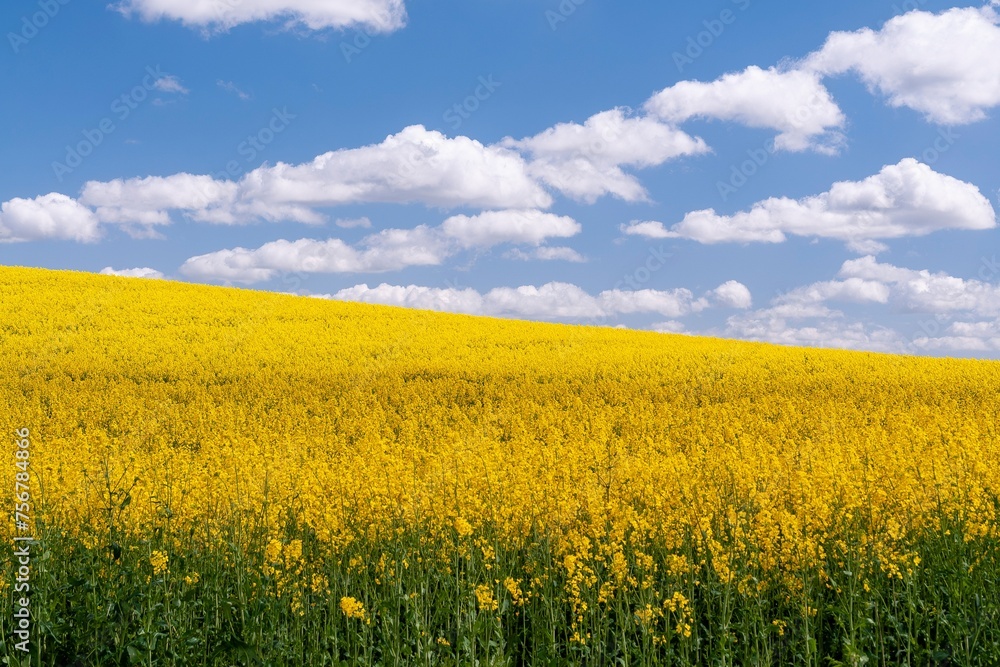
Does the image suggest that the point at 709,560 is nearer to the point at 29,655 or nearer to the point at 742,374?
the point at 29,655

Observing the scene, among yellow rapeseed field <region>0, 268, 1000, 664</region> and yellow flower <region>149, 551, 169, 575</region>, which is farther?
yellow rapeseed field <region>0, 268, 1000, 664</region>

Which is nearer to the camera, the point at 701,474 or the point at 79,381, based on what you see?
the point at 701,474

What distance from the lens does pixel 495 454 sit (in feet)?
31.1

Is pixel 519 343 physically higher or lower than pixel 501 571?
higher

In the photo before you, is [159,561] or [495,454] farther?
[495,454]

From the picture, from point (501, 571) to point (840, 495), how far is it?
3.59 m

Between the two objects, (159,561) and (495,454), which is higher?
(495,454)

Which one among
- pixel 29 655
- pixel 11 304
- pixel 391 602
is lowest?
pixel 29 655

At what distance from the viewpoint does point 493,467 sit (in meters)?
8.95

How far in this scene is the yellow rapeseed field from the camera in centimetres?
583

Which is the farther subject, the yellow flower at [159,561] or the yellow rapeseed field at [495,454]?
the yellow rapeseed field at [495,454]

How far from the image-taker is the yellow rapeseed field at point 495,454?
5.83 meters

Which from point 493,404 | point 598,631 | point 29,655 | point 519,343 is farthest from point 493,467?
point 519,343

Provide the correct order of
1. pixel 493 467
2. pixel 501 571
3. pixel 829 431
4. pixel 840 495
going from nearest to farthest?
pixel 501 571 → pixel 840 495 → pixel 493 467 → pixel 829 431
